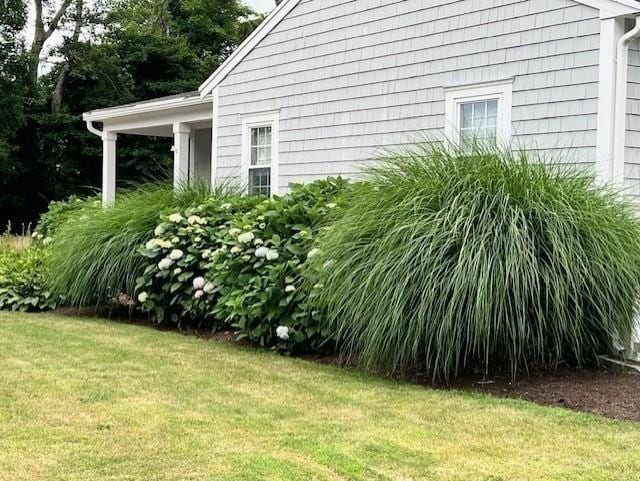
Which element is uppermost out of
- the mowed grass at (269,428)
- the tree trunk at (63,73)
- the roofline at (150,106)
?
the tree trunk at (63,73)

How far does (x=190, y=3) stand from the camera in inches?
1209

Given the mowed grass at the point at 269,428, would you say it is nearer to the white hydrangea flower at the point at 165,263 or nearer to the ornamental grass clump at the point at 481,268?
the ornamental grass clump at the point at 481,268

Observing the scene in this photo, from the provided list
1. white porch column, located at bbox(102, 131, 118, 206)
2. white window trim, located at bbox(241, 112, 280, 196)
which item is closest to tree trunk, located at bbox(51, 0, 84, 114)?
white porch column, located at bbox(102, 131, 118, 206)

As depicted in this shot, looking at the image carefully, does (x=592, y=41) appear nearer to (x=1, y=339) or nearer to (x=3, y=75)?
(x=1, y=339)

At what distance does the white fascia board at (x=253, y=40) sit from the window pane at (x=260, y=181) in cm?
171

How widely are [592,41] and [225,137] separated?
6164 mm

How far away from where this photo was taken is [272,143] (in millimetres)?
11258

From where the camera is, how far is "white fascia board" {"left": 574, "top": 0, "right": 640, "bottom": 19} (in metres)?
6.96

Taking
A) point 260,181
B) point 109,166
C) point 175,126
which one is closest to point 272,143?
point 260,181

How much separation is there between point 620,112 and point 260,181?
5.71 metres

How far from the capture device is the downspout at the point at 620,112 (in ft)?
23.3

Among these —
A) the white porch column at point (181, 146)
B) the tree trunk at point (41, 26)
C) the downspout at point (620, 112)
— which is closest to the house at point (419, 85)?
the downspout at point (620, 112)

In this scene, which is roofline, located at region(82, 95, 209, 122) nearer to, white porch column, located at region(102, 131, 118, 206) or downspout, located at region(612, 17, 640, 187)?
white porch column, located at region(102, 131, 118, 206)

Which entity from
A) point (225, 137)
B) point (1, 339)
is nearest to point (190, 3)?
point (225, 137)
